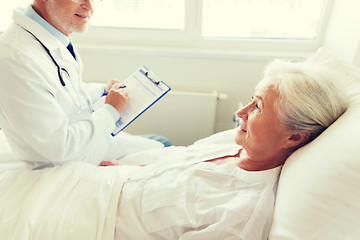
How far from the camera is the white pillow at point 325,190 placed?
665 millimetres

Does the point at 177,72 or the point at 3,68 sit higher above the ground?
the point at 3,68

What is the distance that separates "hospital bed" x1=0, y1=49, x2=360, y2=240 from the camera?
673 millimetres

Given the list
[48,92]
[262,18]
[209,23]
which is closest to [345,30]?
[262,18]

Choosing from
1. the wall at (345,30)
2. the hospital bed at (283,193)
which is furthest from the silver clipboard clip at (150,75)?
the wall at (345,30)

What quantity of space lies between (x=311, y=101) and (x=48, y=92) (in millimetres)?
922

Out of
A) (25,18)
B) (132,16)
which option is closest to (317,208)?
(25,18)

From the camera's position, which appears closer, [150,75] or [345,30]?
[150,75]

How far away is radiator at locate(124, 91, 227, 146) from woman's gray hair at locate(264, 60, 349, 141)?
85 centimetres

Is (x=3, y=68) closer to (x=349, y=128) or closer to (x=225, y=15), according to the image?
(x=349, y=128)

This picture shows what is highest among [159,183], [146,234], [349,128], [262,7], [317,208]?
[262,7]

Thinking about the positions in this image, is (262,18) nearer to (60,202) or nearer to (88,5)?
(88,5)

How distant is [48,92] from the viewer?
99cm

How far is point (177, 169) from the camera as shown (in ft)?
3.33

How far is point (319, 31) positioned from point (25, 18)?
1681mm
